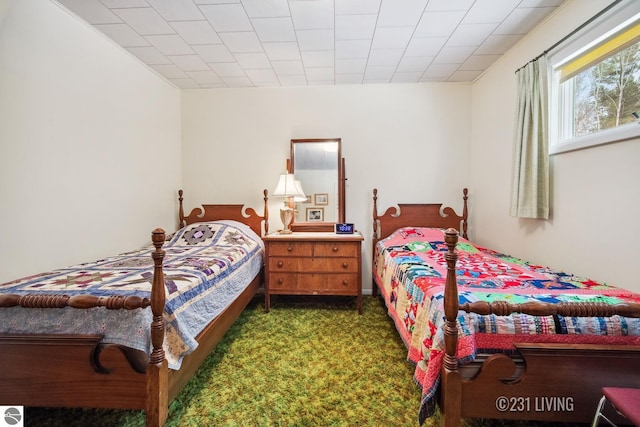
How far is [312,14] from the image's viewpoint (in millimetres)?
1977

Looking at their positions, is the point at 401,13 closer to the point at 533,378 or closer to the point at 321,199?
the point at 321,199

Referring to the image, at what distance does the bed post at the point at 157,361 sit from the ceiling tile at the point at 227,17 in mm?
1711

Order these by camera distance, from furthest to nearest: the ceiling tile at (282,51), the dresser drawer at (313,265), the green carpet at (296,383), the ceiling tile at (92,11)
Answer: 1. the dresser drawer at (313,265)
2. the ceiling tile at (282,51)
3. the ceiling tile at (92,11)
4. the green carpet at (296,383)

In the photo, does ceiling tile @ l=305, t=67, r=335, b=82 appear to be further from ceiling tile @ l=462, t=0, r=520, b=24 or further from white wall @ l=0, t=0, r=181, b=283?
white wall @ l=0, t=0, r=181, b=283

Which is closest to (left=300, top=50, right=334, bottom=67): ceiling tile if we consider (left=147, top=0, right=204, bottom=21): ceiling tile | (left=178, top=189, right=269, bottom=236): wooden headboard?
(left=147, top=0, right=204, bottom=21): ceiling tile

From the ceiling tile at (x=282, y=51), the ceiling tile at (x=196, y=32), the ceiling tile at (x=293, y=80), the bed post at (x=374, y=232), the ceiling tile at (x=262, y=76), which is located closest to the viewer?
the ceiling tile at (x=196, y=32)

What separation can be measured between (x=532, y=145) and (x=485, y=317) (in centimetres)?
167

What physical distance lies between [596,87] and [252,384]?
2.87 m

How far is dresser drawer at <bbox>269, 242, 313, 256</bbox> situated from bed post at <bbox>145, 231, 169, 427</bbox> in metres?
1.50

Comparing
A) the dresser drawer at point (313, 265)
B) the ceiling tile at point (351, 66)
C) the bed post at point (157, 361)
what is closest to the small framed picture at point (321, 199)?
the dresser drawer at point (313, 265)

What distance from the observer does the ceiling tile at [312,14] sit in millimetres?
1871

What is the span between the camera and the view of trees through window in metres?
1.53

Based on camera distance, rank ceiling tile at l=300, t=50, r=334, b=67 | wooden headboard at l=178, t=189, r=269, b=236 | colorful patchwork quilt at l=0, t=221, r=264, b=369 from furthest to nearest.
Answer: wooden headboard at l=178, t=189, r=269, b=236 → ceiling tile at l=300, t=50, r=334, b=67 → colorful patchwork quilt at l=0, t=221, r=264, b=369

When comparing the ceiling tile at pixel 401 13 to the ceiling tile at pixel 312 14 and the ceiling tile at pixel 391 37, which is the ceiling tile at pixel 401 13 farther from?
the ceiling tile at pixel 312 14
